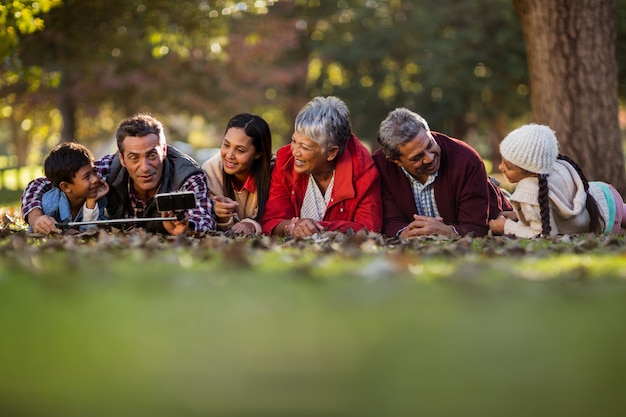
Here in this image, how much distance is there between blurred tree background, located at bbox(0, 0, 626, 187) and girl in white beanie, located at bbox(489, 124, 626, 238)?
34.3 ft

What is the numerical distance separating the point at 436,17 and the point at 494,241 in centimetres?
2445


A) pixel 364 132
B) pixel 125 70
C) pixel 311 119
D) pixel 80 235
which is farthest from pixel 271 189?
pixel 364 132

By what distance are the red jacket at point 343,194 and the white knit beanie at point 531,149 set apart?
1324 millimetres

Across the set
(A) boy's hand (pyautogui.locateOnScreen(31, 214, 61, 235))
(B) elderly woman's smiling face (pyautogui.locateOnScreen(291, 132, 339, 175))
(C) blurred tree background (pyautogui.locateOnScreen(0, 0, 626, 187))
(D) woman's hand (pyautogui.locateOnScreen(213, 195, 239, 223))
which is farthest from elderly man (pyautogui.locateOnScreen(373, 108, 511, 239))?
(C) blurred tree background (pyautogui.locateOnScreen(0, 0, 626, 187))

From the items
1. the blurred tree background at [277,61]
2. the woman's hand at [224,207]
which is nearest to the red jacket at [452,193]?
the woman's hand at [224,207]

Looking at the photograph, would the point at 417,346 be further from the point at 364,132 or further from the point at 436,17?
the point at 364,132

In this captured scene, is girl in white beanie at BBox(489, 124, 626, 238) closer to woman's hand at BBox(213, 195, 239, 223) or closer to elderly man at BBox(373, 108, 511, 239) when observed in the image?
elderly man at BBox(373, 108, 511, 239)

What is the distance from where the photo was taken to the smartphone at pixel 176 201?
719 cm

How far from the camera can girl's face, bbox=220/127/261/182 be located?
8070 mm

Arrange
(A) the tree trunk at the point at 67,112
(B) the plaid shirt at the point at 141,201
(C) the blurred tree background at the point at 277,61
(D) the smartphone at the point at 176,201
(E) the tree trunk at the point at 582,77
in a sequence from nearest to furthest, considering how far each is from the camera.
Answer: (D) the smartphone at the point at 176,201 < (B) the plaid shirt at the point at 141,201 < (E) the tree trunk at the point at 582,77 < (C) the blurred tree background at the point at 277,61 < (A) the tree trunk at the point at 67,112

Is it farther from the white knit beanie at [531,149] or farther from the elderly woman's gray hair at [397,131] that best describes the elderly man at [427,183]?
the white knit beanie at [531,149]

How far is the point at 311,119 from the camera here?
7777 millimetres

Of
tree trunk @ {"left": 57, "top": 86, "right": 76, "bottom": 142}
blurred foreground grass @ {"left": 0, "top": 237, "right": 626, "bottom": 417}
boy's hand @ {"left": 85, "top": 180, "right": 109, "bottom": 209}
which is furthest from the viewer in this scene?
tree trunk @ {"left": 57, "top": 86, "right": 76, "bottom": 142}

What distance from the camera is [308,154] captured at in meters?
7.76
